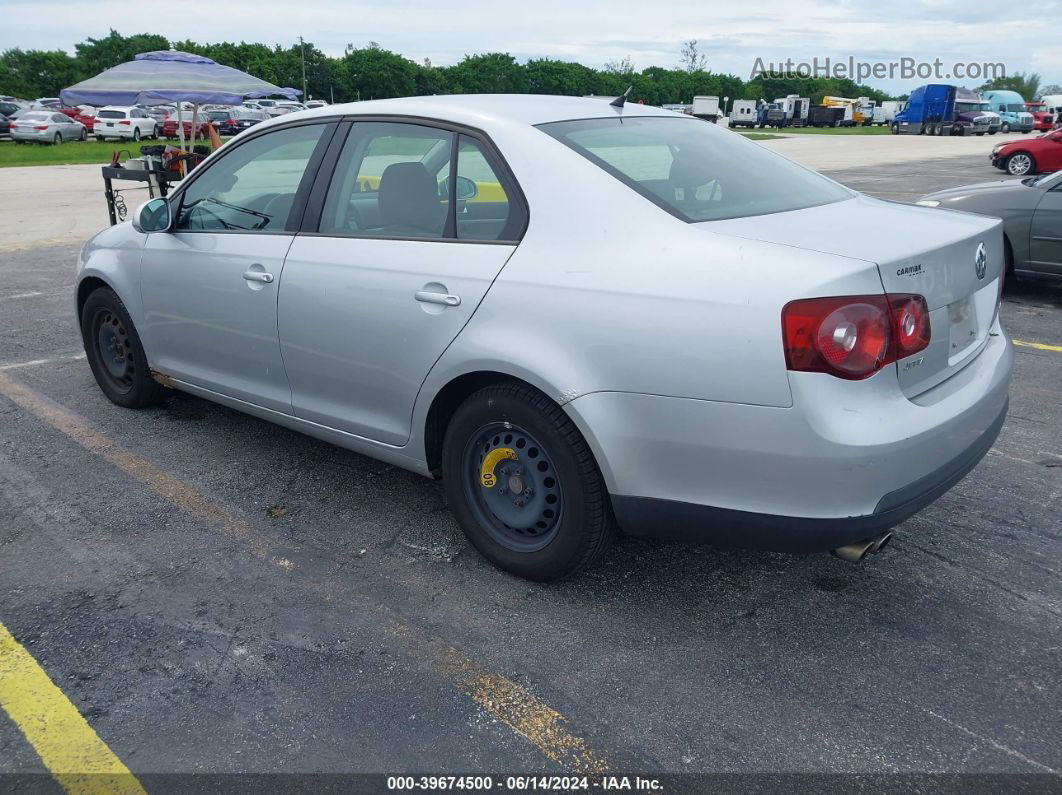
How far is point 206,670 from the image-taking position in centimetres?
274

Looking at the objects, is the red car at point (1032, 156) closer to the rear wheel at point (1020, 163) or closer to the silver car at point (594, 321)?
the rear wheel at point (1020, 163)

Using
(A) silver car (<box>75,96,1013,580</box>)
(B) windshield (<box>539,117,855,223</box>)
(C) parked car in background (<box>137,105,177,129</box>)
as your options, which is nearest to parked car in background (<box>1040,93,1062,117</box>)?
(C) parked car in background (<box>137,105,177,129</box>)

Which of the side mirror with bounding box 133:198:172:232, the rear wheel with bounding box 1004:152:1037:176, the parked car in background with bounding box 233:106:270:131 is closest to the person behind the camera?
the side mirror with bounding box 133:198:172:232

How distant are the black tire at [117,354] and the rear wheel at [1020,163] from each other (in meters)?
21.1

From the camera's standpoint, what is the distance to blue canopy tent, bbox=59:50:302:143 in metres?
16.3

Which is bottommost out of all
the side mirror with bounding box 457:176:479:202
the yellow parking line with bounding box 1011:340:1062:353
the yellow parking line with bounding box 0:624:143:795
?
the yellow parking line with bounding box 1011:340:1062:353

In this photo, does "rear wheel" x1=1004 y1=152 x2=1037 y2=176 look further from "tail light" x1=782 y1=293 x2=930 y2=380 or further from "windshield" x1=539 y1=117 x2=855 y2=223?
"tail light" x1=782 y1=293 x2=930 y2=380

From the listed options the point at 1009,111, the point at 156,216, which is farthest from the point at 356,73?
the point at 156,216

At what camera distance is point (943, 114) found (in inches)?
1951

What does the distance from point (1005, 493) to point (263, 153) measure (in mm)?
3627

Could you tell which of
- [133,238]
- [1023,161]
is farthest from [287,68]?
[133,238]

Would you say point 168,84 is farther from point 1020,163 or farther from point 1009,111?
point 1009,111

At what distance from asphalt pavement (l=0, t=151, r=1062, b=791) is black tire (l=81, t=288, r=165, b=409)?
69 cm

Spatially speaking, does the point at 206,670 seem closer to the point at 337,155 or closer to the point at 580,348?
the point at 580,348
